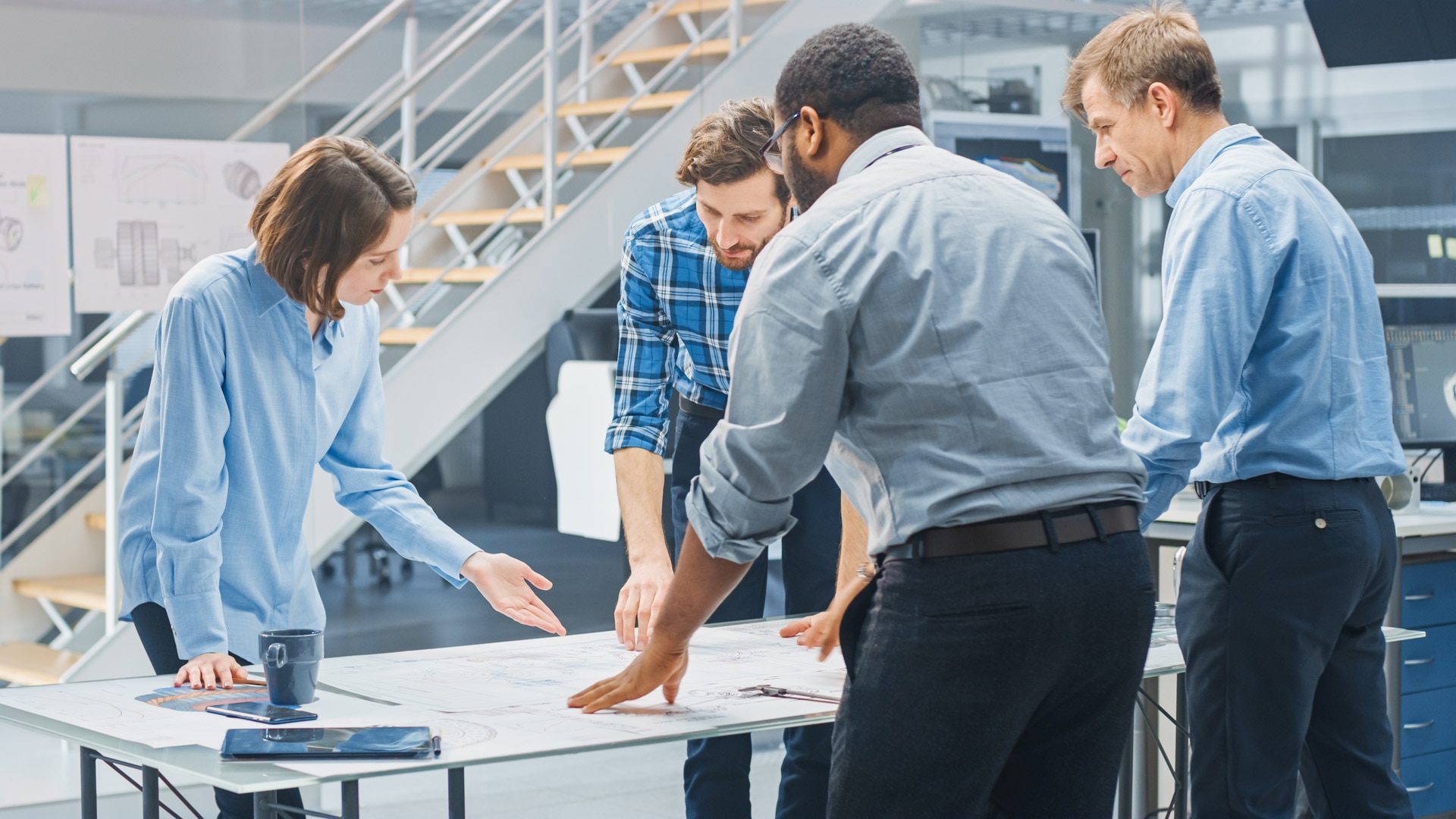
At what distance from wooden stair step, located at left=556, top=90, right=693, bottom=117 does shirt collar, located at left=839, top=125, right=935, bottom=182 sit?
400cm

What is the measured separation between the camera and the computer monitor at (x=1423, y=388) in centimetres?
414

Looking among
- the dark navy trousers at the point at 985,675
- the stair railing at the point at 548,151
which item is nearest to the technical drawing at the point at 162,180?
the stair railing at the point at 548,151

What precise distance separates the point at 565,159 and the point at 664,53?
66cm

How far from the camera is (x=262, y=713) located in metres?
1.90

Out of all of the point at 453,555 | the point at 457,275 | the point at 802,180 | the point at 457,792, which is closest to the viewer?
the point at 802,180

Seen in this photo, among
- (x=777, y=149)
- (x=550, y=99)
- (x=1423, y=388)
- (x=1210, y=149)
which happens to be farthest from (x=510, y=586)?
(x=550, y=99)

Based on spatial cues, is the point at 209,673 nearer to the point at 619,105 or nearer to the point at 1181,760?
the point at 1181,760

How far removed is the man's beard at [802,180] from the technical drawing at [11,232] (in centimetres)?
302

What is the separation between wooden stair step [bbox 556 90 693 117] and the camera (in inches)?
226

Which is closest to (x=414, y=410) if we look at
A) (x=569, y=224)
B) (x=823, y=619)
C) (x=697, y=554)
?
(x=569, y=224)

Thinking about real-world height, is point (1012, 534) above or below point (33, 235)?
below

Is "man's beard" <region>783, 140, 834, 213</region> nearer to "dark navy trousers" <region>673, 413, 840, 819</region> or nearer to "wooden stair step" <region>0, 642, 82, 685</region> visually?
"dark navy trousers" <region>673, 413, 840, 819</region>

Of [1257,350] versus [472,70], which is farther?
[472,70]

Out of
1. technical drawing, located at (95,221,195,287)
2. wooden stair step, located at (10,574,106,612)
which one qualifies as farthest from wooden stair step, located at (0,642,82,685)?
technical drawing, located at (95,221,195,287)
